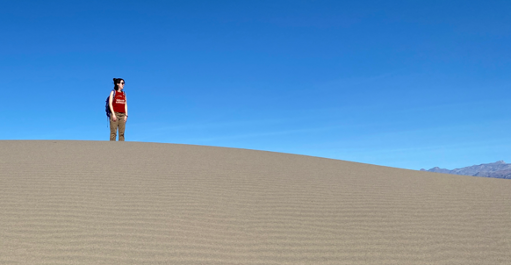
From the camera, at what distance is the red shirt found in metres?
10.5

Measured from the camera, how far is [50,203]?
554 cm

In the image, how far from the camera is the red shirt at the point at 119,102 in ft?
34.5

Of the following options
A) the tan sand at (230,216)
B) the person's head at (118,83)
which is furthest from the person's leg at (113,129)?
the tan sand at (230,216)

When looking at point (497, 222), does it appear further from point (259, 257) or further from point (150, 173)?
point (150, 173)

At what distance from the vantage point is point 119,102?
1059 centimetres

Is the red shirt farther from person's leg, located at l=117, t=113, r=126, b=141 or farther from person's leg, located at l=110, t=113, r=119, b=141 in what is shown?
person's leg, located at l=110, t=113, r=119, b=141

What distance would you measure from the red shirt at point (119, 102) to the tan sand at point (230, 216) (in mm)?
1950

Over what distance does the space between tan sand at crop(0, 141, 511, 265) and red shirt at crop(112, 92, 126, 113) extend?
195 cm

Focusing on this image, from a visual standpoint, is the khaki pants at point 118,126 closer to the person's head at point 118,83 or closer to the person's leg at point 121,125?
the person's leg at point 121,125

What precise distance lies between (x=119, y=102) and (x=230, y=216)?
A: 6.36 m

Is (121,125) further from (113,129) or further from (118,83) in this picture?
(118,83)

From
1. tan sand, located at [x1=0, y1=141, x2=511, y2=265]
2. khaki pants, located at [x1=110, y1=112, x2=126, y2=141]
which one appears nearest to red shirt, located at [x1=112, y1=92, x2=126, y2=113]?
khaki pants, located at [x1=110, y1=112, x2=126, y2=141]

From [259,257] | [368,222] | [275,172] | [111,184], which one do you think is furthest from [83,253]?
[275,172]

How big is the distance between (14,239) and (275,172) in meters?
5.25
